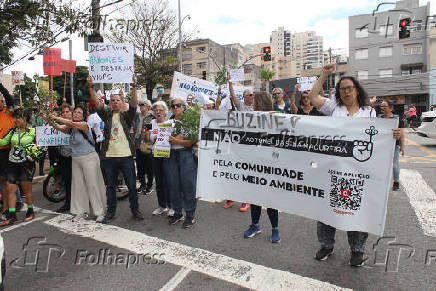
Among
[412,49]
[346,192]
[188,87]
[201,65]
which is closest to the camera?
[346,192]

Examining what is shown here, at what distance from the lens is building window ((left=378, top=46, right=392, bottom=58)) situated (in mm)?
38841

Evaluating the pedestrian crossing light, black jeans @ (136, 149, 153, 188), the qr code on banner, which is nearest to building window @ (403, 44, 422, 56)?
the pedestrian crossing light

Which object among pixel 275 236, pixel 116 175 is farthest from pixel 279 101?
pixel 116 175

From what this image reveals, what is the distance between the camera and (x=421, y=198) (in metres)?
5.86

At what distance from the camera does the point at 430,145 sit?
1356cm

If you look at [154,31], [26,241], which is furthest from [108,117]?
[154,31]

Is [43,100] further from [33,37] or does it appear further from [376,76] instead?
[376,76]

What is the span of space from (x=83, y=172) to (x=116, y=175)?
567 millimetres

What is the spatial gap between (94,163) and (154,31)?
57.8ft

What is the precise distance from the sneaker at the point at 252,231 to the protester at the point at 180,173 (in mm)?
923

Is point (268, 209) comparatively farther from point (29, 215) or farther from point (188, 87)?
point (188, 87)

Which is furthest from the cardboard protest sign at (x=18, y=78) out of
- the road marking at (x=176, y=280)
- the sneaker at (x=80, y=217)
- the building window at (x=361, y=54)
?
the building window at (x=361, y=54)

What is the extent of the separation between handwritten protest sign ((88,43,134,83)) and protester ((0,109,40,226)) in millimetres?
Result: 1365

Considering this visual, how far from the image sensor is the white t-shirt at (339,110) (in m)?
3.44
